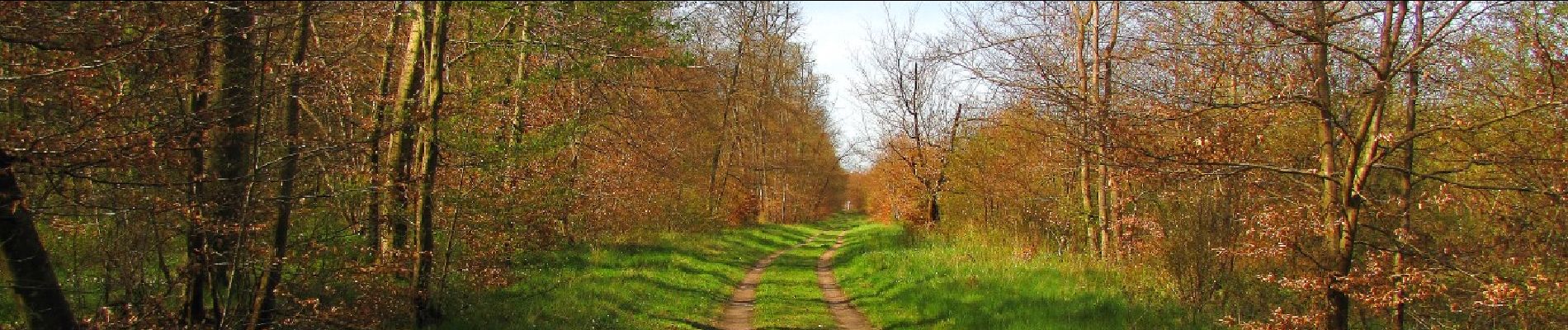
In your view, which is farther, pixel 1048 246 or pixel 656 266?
pixel 1048 246

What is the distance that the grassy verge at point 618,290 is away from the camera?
10289 millimetres

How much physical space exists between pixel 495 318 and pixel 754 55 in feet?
69.5

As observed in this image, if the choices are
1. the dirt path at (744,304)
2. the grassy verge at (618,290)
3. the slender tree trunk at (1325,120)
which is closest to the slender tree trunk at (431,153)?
the grassy verge at (618,290)

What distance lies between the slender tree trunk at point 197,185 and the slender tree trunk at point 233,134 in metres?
0.07

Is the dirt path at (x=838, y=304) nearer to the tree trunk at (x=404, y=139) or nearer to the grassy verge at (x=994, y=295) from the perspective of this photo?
the grassy verge at (x=994, y=295)

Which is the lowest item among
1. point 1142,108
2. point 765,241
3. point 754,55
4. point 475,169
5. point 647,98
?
point 765,241

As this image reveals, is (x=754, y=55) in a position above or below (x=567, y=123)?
above

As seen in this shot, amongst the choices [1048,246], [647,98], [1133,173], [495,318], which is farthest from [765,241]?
[1133,173]

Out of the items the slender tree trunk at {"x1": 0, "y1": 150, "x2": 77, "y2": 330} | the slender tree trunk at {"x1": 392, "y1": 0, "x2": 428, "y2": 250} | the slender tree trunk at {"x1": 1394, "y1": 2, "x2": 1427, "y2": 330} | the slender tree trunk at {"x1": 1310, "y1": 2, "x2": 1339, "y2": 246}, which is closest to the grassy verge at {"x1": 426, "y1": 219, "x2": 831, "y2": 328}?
the slender tree trunk at {"x1": 392, "y1": 0, "x2": 428, "y2": 250}

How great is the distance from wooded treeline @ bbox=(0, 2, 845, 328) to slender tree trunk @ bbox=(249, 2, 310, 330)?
22 millimetres

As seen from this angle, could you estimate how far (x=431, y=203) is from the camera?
888cm

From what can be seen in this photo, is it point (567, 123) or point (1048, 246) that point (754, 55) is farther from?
point (567, 123)

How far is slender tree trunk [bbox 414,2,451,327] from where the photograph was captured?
8.47 metres

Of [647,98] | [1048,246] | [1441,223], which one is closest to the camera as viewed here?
[1441,223]
